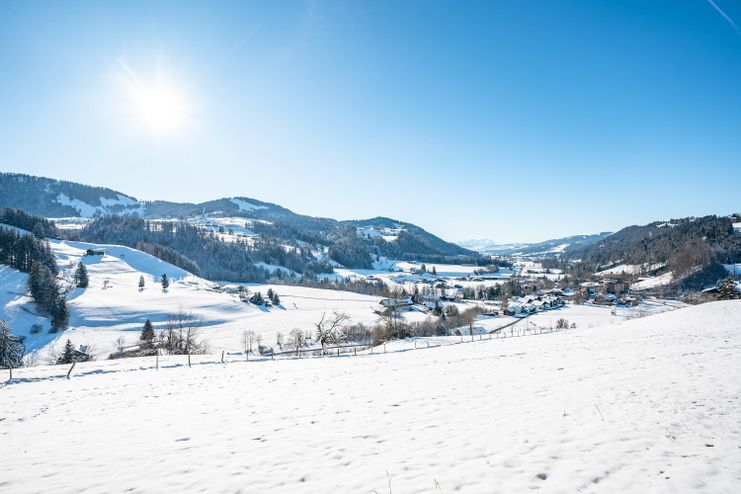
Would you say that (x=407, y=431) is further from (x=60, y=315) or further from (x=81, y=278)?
(x=81, y=278)

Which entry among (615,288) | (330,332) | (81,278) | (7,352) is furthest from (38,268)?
(615,288)

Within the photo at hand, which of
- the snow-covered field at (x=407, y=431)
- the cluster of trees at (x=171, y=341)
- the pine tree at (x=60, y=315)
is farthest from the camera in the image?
the pine tree at (x=60, y=315)

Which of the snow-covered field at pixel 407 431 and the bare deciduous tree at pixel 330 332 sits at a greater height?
the snow-covered field at pixel 407 431

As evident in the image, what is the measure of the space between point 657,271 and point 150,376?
23346cm

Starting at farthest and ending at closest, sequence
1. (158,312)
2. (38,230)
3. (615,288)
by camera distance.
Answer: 1. (38,230)
2. (615,288)
3. (158,312)

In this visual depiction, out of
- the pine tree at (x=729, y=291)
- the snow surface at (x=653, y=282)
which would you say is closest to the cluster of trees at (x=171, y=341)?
the pine tree at (x=729, y=291)

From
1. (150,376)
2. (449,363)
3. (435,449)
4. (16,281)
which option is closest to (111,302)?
(16,281)

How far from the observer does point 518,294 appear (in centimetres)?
16462

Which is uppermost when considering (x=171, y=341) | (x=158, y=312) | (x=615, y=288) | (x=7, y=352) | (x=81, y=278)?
(x=81, y=278)

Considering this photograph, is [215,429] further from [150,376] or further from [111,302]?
[111,302]

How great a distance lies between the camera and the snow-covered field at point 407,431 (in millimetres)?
6945

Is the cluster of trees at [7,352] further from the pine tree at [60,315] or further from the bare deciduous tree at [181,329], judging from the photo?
the pine tree at [60,315]

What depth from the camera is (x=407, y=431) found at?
1002 centimetres

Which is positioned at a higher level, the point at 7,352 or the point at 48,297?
the point at 48,297
